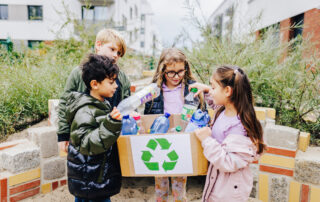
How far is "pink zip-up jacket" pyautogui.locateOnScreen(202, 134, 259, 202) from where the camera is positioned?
1360 millimetres

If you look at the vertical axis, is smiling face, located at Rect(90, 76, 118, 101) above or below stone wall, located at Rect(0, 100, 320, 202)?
above

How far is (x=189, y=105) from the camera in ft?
6.19

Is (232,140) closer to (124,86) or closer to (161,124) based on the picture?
(161,124)

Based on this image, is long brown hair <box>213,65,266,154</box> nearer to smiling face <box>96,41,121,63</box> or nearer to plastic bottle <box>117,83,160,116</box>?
plastic bottle <box>117,83,160,116</box>

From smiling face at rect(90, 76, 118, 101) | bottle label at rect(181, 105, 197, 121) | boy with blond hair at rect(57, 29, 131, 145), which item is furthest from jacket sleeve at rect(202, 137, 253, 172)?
boy with blond hair at rect(57, 29, 131, 145)

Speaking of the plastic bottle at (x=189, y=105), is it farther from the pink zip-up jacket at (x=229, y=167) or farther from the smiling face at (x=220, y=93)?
the pink zip-up jacket at (x=229, y=167)

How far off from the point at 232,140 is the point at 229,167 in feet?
0.52

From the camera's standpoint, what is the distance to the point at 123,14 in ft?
83.3

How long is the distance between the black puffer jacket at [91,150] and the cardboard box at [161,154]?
10cm

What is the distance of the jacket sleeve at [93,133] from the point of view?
130 cm

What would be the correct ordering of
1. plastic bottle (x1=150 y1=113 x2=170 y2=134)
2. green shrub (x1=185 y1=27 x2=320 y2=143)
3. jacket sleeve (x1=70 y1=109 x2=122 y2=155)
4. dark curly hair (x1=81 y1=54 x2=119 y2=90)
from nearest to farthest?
jacket sleeve (x1=70 y1=109 x2=122 y2=155) → dark curly hair (x1=81 y1=54 x2=119 y2=90) → plastic bottle (x1=150 y1=113 x2=170 y2=134) → green shrub (x1=185 y1=27 x2=320 y2=143)

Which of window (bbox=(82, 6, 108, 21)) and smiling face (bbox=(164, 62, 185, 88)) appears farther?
window (bbox=(82, 6, 108, 21))

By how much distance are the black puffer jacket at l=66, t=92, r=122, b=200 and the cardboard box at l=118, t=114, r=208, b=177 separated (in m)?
0.10

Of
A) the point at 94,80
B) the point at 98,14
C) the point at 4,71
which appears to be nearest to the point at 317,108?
the point at 94,80
